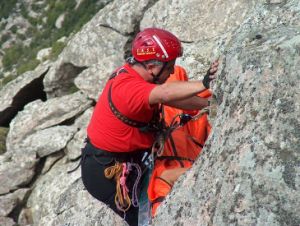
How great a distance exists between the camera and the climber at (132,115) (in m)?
5.95

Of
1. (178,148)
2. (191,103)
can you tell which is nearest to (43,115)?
(178,148)

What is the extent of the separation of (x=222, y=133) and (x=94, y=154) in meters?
2.12

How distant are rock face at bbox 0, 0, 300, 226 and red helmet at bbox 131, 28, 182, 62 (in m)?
0.69

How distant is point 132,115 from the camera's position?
246 inches

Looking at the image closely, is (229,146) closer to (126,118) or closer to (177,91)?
(177,91)

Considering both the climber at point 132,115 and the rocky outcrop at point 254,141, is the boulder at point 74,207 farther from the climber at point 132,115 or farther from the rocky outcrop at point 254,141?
the rocky outcrop at point 254,141

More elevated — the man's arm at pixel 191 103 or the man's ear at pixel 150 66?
the man's ear at pixel 150 66

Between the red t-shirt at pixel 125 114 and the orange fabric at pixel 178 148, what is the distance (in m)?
0.32

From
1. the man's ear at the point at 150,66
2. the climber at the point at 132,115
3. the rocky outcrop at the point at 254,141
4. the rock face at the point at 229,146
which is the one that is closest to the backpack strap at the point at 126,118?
the climber at the point at 132,115

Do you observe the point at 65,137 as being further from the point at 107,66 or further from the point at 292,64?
the point at 292,64

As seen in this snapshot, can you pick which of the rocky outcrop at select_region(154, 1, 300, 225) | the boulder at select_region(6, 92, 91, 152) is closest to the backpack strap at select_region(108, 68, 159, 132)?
the rocky outcrop at select_region(154, 1, 300, 225)

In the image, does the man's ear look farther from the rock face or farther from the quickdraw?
the quickdraw

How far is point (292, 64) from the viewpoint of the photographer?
4750mm

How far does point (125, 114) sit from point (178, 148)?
41.9 inches
